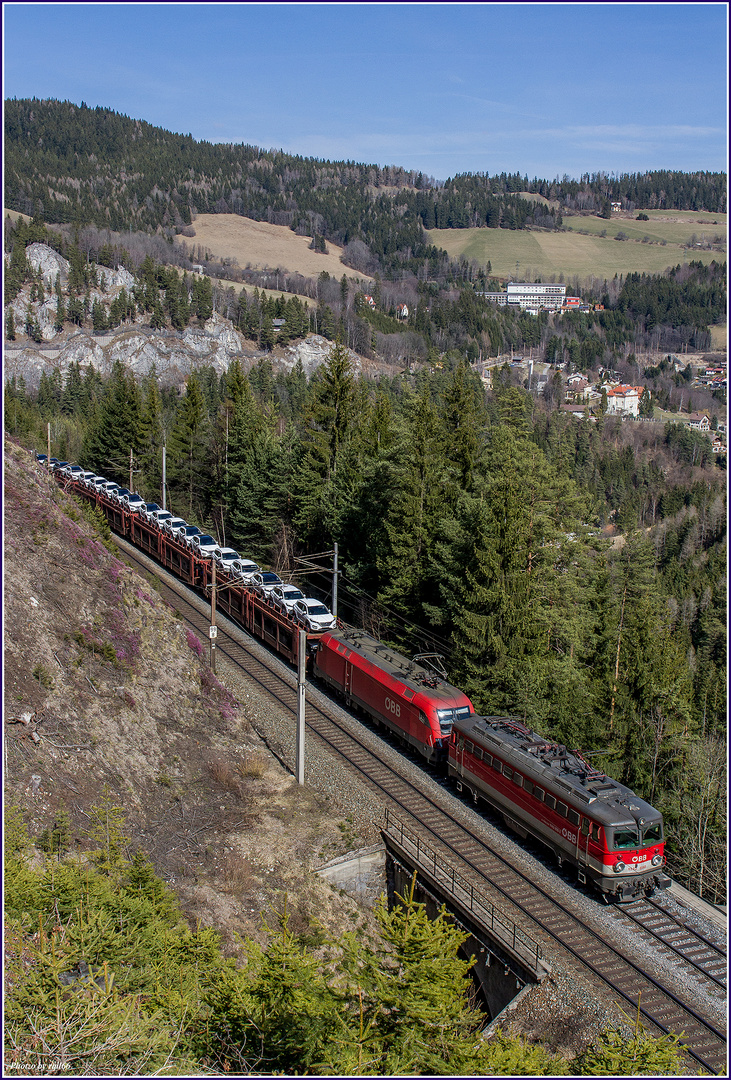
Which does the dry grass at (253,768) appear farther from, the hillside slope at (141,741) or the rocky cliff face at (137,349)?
the rocky cliff face at (137,349)

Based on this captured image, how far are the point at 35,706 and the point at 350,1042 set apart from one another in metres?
17.2

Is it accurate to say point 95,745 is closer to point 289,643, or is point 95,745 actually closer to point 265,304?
point 289,643

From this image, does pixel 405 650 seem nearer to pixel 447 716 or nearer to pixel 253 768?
pixel 447 716

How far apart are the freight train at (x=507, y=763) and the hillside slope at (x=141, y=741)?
4.06 meters

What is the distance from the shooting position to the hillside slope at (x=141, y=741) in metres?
21.7

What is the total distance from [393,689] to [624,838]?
1076 centimetres

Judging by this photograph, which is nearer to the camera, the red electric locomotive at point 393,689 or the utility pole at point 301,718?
the utility pole at point 301,718

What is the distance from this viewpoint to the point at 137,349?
164 m

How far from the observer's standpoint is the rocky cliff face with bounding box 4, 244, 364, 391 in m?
157

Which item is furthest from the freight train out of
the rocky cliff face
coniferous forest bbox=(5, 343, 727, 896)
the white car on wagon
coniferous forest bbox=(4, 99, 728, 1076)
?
the rocky cliff face

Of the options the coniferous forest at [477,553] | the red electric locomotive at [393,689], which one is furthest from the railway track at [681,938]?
the red electric locomotive at [393,689]

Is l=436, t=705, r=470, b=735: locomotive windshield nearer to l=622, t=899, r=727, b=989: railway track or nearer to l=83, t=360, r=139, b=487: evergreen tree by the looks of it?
l=622, t=899, r=727, b=989: railway track

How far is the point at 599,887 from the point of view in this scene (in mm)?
20734

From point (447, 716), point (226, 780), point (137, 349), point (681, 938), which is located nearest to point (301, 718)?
point (226, 780)
